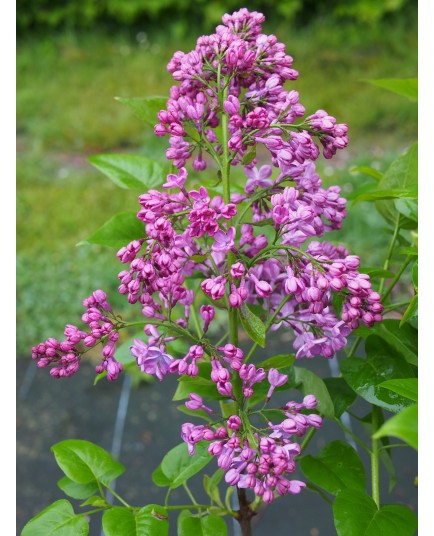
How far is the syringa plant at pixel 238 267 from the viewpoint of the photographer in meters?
0.66

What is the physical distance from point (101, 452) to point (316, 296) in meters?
0.34

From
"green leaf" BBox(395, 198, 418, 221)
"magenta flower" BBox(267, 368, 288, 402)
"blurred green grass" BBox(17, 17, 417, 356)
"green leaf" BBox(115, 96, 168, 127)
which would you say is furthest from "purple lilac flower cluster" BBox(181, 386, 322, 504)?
"blurred green grass" BBox(17, 17, 417, 356)

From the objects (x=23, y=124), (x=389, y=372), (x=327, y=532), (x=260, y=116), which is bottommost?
(x=23, y=124)

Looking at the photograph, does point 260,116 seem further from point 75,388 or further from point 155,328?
point 75,388

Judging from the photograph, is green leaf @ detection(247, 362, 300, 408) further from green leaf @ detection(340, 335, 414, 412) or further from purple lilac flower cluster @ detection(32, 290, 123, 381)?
purple lilac flower cluster @ detection(32, 290, 123, 381)

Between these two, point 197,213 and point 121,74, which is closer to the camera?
point 197,213

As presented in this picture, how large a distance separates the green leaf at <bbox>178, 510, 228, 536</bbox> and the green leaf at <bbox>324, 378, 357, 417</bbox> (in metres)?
0.17

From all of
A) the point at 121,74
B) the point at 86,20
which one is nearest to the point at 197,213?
the point at 121,74

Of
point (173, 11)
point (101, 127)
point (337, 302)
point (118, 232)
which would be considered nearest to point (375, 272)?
point (337, 302)

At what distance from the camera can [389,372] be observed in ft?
2.64

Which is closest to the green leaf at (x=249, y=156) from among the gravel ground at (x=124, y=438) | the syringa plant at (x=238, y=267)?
the syringa plant at (x=238, y=267)

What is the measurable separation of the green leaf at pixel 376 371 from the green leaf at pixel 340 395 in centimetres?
5

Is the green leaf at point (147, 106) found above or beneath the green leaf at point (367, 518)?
above

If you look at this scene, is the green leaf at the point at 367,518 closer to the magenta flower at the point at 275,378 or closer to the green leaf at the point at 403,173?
the magenta flower at the point at 275,378
